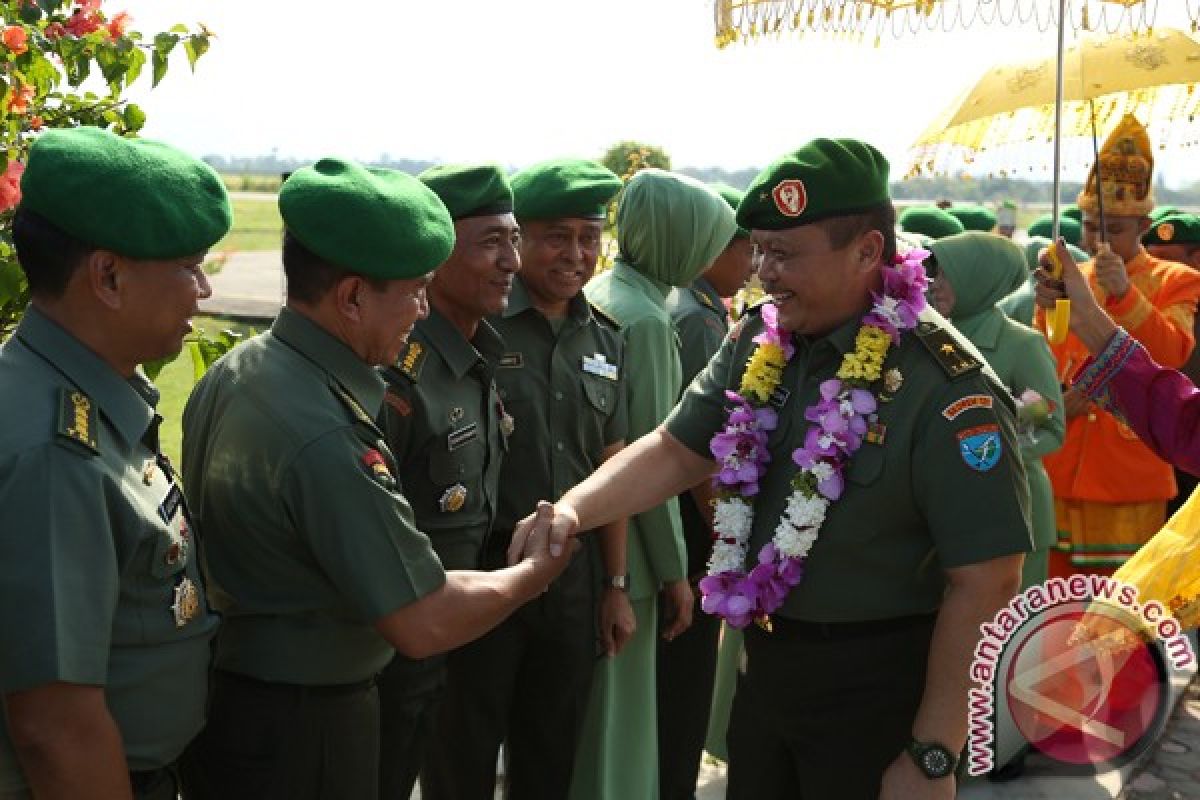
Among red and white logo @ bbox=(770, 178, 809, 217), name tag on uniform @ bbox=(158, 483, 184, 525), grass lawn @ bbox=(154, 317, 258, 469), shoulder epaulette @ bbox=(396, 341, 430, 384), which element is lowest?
grass lawn @ bbox=(154, 317, 258, 469)

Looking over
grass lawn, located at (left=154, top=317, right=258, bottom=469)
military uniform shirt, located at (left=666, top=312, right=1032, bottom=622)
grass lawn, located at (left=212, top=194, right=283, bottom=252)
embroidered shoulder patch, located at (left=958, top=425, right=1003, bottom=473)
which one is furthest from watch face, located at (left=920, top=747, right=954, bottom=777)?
grass lawn, located at (left=212, top=194, right=283, bottom=252)

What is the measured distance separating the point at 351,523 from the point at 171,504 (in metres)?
0.34

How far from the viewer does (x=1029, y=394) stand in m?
5.07

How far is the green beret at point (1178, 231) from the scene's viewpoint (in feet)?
24.3

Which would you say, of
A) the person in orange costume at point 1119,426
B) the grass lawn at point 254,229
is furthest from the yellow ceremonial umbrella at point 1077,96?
the grass lawn at point 254,229

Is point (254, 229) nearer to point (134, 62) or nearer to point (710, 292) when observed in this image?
point (710, 292)

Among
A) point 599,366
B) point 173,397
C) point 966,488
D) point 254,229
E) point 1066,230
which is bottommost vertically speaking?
point 254,229

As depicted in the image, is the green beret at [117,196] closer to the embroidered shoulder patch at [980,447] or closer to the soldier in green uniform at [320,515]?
the soldier in green uniform at [320,515]

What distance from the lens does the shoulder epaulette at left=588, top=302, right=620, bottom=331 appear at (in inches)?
160

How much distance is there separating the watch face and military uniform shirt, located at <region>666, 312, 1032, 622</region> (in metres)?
0.31

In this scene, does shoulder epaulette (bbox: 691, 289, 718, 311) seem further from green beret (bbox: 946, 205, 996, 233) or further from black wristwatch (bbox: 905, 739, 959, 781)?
green beret (bbox: 946, 205, 996, 233)

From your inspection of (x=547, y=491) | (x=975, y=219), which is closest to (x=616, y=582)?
(x=547, y=491)

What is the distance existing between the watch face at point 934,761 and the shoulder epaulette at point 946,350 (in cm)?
82

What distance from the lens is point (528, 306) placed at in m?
3.87
